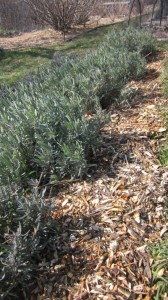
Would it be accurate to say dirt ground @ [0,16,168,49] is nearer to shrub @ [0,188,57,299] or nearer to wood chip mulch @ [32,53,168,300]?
wood chip mulch @ [32,53,168,300]

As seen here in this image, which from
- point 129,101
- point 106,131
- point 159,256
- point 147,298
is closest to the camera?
point 147,298

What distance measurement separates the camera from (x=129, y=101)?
404 centimetres

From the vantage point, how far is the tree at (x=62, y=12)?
1185cm

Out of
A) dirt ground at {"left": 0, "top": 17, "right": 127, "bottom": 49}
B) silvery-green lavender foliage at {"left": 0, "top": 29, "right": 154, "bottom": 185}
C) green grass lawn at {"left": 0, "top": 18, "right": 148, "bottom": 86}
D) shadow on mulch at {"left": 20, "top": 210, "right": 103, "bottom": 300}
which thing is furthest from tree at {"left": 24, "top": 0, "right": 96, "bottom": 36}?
shadow on mulch at {"left": 20, "top": 210, "right": 103, "bottom": 300}

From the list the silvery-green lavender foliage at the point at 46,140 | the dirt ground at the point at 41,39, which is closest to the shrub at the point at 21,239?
the silvery-green lavender foliage at the point at 46,140

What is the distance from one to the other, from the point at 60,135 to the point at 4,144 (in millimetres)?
487

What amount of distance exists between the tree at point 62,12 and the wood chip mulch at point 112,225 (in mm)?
9822

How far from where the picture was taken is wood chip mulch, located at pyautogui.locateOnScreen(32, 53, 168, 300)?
74.4 inches

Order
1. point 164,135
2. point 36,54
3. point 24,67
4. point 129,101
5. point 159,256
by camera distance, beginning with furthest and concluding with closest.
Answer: point 36,54
point 24,67
point 129,101
point 164,135
point 159,256

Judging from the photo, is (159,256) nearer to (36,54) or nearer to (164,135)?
(164,135)

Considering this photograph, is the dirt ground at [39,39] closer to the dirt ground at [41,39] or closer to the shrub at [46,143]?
the dirt ground at [41,39]

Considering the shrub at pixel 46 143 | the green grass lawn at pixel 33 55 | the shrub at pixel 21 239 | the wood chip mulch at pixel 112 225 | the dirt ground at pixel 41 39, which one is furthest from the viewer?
the dirt ground at pixel 41 39

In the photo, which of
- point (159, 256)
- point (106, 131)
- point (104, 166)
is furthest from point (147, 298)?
point (106, 131)

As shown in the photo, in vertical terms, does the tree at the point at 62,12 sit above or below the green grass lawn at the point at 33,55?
above
